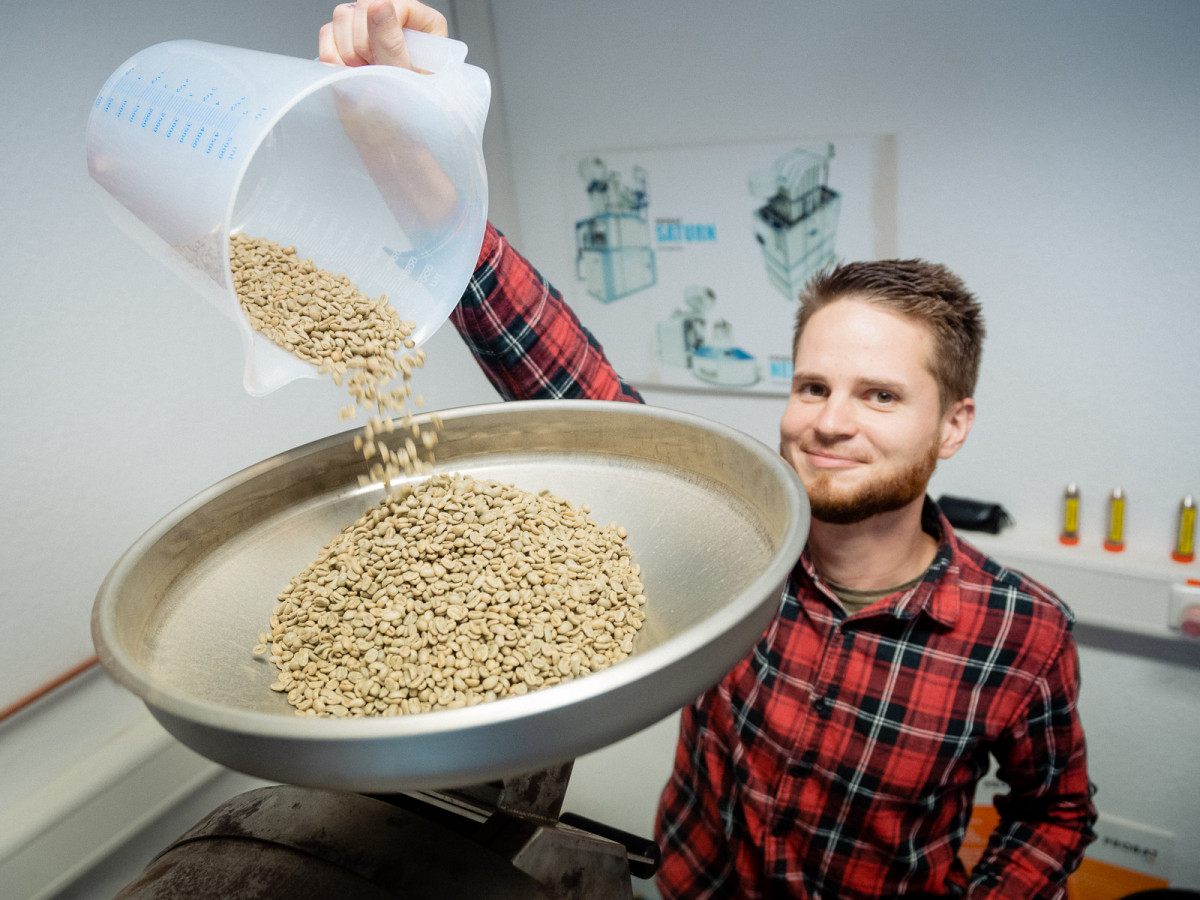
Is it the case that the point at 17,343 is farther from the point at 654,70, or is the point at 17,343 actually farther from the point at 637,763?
the point at 637,763

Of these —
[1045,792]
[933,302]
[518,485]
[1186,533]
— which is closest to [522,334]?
[518,485]

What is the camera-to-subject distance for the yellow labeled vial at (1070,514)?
1.94 metres

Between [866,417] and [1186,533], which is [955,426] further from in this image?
[1186,533]

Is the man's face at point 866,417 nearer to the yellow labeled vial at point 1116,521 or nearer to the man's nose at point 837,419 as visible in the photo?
the man's nose at point 837,419

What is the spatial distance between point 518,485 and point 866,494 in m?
0.57

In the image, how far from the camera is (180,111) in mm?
769

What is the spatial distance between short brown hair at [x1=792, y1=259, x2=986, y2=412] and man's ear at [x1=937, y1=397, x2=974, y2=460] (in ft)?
0.05

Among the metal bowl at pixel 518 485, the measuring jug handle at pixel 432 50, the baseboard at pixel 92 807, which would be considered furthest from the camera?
the baseboard at pixel 92 807

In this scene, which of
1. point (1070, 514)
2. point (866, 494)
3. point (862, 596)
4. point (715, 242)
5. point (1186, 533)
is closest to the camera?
point (866, 494)

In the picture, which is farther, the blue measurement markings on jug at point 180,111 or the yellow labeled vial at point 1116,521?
the yellow labeled vial at point 1116,521

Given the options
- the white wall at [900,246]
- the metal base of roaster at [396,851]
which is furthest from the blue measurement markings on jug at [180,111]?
the white wall at [900,246]

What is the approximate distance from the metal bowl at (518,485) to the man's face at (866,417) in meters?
0.47

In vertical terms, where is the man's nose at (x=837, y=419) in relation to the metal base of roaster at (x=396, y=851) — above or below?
above

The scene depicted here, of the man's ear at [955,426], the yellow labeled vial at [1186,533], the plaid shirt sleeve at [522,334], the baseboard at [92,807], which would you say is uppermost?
the plaid shirt sleeve at [522,334]
